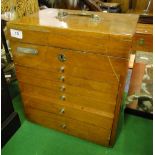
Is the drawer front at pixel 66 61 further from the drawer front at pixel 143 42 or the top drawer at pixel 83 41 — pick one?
the drawer front at pixel 143 42

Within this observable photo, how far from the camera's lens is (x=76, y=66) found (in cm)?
95

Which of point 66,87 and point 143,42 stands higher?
point 143,42

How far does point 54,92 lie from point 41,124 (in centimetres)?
39

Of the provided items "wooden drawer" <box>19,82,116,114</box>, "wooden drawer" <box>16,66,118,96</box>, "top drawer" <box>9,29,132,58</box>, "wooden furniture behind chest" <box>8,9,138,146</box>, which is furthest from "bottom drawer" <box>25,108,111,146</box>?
"top drawer" <box>9,29,132,58</box>

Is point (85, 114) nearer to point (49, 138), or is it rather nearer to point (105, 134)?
point (105, 134)

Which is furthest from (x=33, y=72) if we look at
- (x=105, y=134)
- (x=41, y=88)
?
(x=105, y=134)

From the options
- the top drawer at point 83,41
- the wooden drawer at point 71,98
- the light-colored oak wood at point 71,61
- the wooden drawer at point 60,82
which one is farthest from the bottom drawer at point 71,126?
the top drawer at point 83,41

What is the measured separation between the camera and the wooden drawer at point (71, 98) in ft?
3.33

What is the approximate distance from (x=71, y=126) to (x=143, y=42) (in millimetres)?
739

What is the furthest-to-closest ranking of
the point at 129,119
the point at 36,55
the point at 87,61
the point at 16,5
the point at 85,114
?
1. the point at 16,5
2. the point at 129,119
3. the point at 85,114
4. the point at 36,55
5. the point at 87,61

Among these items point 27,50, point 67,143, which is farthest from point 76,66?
point 67,143

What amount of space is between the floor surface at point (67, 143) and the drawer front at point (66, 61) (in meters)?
0.55

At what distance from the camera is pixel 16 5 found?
63.4 inches

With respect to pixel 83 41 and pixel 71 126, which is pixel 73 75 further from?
pixel 71 126
